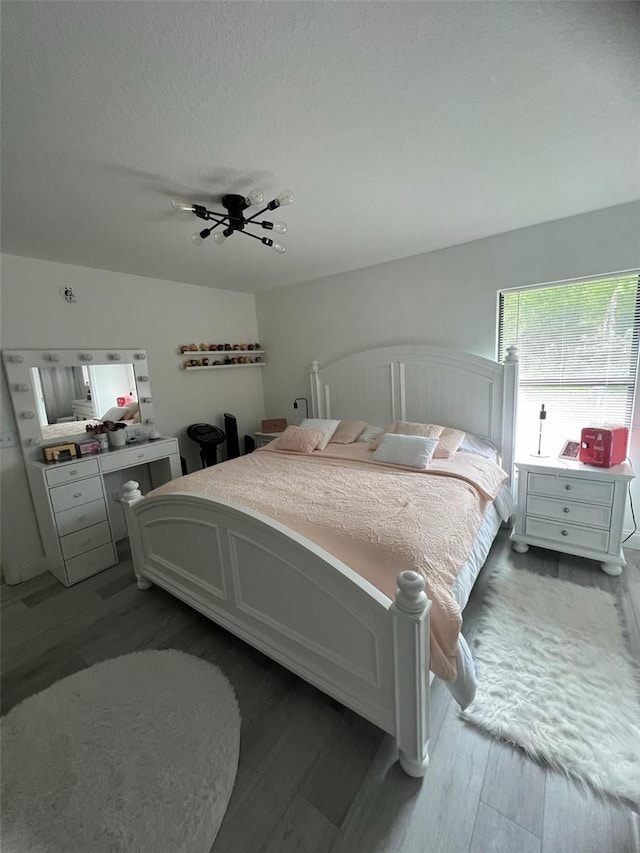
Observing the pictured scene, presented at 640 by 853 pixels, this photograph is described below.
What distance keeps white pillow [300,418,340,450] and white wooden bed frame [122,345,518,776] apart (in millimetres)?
Result: 1105

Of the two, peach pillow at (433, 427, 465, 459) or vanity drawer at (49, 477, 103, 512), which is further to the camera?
peach pillow at (433, 427, 465, 459)

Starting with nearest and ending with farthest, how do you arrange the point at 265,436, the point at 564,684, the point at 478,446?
1. the point at 564,684
2. the point at 478,446
3. the point at 265,436

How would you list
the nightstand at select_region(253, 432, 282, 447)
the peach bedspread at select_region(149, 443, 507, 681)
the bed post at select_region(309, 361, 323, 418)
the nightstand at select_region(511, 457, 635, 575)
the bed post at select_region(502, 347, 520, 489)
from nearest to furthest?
the peach bedspread at select_region(149, 443, 507, 681) < the nightstand at select_region(511, 457, 635, 575) < the bed post at select_region(502, 347, 520, 489) < the bed post at select_region(309, 361, 323, 418) < the nightstand at select_region(253, 432, 282, 447)

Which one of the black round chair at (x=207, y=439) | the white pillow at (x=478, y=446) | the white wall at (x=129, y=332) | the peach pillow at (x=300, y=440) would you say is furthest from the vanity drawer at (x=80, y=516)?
the white pillow at (x=478, y=446)

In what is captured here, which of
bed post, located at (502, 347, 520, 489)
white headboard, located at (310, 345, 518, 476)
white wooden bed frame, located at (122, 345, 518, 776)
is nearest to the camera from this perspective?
white wooden bed frame, located at (122, 345, 518, 776)

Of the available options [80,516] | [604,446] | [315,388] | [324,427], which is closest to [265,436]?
[315,388]

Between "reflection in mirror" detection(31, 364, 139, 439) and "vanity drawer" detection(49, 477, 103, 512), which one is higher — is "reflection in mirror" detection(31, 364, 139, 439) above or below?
above

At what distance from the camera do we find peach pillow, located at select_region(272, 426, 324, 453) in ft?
10.1

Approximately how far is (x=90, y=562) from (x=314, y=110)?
10.3ft

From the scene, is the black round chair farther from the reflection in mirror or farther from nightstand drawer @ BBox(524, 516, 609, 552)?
→ nightstand drawer @ BBox(524, 516, 609, 552)

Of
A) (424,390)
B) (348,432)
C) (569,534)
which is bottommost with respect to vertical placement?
(569,534)

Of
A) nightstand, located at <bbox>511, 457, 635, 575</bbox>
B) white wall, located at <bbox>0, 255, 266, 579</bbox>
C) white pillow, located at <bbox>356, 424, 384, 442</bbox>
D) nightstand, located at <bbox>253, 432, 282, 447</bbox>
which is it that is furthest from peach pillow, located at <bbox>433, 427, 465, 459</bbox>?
white wall, located at <bbox>0, 255, 266, 579</bbox>

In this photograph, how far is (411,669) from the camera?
113cm

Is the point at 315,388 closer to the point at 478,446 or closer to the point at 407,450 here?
the point at 407,450
